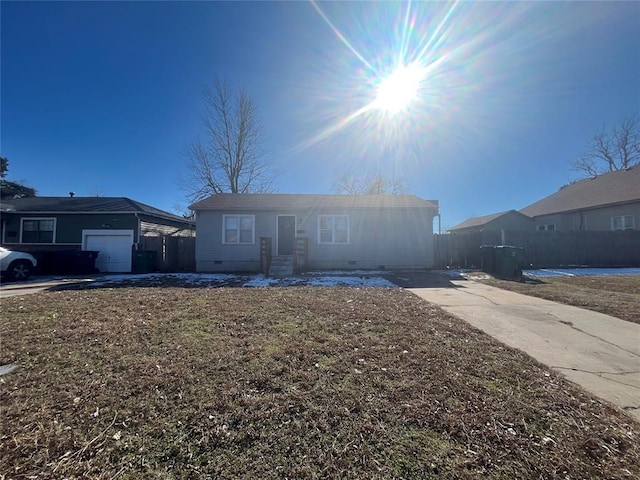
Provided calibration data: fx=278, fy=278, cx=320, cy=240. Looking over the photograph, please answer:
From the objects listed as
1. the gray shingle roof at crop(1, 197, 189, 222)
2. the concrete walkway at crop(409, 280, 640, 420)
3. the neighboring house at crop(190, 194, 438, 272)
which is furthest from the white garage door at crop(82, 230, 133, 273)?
the concrete walkway at crop(409, 280, 640, 420)

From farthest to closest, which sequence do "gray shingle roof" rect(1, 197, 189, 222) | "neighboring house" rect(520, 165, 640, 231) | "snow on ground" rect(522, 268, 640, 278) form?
"neighboring house" rect(520, 165, 640, 231) < "gray shingle roof" rect(1, 197, 189, 222) < "snow on ground" rect(522, 268, 640, 278)

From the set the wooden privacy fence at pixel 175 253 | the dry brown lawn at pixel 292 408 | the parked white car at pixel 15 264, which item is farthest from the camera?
the wooden privacy fence at pixel 175 253

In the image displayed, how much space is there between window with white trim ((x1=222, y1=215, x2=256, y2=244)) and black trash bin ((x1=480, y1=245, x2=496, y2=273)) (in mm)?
10731

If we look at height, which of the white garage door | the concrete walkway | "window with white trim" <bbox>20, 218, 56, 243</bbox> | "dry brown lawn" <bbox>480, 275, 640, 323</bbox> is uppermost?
"window with white trim" <bbox>20, 218, 56, 243</bbox>

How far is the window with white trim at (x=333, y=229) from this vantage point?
1334 centimetres

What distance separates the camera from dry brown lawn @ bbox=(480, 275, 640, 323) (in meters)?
5.55

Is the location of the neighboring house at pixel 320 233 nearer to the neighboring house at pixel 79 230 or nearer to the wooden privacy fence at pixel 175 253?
the wooden privacy fence at pixel 175 253

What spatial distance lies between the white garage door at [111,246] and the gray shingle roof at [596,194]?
26681 mm

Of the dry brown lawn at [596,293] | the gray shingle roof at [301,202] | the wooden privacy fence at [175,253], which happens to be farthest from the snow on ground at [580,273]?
the wooden privacy fence at [175,253]

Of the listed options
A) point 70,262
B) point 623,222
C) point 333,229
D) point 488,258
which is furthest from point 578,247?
point 70,262

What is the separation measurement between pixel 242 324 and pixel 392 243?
33.6 ft

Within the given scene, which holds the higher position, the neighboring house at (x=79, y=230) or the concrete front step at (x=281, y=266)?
the neighboring house at (x=79, y=230)

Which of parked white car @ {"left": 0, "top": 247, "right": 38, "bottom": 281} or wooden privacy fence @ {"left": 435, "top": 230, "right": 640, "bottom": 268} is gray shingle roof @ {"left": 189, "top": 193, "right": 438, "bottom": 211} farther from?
parked white car @ {"left": 0, "top": 247, "right": 38, "bottom": 281}

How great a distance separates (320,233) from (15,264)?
473 inches
